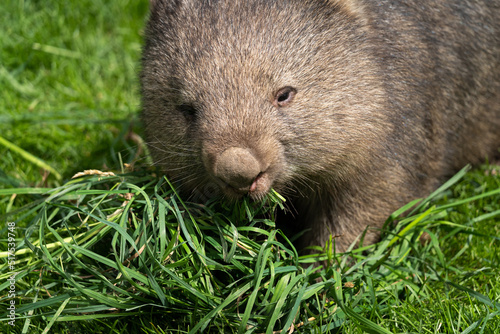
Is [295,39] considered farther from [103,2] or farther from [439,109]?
[103,2]

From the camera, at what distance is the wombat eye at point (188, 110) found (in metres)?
3.53

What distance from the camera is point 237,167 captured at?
310 centimetres

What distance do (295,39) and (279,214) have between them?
134 cm

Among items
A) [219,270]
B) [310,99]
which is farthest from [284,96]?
[219,270]

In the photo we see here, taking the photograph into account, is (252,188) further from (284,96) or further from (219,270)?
(219,270)

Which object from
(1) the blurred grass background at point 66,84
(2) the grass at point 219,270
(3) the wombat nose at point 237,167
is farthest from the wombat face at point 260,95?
(1) the blurred grass background at point 66,84

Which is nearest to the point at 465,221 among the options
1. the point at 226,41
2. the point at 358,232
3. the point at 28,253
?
the point at 358,232

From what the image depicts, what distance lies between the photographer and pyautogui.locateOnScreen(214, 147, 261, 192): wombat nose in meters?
3.11

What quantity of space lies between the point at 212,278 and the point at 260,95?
1.08 metres

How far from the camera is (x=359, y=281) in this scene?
147 inches

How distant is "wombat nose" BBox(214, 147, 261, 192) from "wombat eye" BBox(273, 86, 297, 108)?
41 centimetres

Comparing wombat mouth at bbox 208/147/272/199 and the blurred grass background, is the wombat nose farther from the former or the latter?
the blurred grass background

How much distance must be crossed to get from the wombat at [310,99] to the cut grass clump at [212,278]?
26 cm

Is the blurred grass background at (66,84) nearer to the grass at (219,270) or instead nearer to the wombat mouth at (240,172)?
the grass at (219,270)
